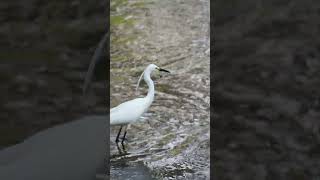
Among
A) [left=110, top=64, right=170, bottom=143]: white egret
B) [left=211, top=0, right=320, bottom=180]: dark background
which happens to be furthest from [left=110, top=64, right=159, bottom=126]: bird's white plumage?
[left=211, top=0, right=320, bottom=180]: dark background

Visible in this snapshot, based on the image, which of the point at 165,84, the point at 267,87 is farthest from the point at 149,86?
the point at 267,87

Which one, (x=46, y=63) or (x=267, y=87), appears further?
(x=267, y=87)

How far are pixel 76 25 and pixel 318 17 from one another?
0.96 m

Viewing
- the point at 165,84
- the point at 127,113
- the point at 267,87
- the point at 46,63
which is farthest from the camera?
the point at 165,84

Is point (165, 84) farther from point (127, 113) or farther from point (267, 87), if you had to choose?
point (267, 87)

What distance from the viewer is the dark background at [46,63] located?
2148 mm

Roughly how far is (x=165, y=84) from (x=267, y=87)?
1.93 feet

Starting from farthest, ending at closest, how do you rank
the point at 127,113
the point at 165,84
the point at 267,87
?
1. the point at 165,84
2. the point at 127,113
3. the point at 267,87

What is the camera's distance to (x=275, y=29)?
230 cm

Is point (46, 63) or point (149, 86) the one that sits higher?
point (46, 63)

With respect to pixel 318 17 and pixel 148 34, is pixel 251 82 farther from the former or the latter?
pixel 148 34

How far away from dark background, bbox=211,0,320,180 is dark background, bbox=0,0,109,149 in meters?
0.53

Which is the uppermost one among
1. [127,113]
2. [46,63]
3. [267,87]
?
[46,63]

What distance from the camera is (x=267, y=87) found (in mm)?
2344
